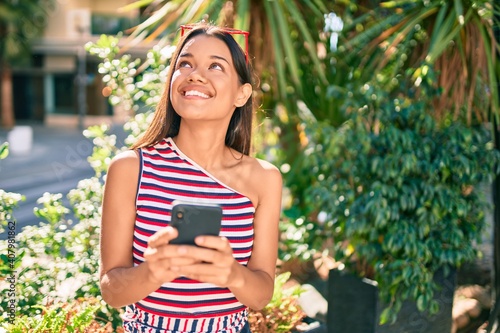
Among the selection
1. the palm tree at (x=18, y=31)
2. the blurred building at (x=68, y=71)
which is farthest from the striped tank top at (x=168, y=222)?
the blurred building at (x=68, y=71)

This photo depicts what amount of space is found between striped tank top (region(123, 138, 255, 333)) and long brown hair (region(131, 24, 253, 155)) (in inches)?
3.6

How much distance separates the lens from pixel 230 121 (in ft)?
5.29

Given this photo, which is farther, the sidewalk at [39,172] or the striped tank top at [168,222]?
the sidewalk at [39,172]

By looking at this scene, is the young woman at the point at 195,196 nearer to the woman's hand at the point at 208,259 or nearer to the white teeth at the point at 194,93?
the white teeth at the point at 194,93

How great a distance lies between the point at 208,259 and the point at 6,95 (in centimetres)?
2082

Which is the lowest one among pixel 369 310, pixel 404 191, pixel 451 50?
pixel 369 310

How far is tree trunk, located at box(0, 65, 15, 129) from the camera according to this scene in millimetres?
19531

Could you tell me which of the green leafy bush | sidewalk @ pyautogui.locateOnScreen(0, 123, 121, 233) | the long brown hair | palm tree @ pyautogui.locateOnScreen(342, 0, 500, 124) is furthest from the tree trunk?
the long brown hair

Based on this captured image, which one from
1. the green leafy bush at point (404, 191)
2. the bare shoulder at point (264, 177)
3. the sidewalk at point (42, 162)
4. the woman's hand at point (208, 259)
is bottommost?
the sidewalk at point (42, 162)

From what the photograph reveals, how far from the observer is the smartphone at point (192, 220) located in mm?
1038

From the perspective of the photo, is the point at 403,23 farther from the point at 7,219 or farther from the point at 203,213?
the point at 203,213

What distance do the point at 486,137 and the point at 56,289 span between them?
7.79 ft

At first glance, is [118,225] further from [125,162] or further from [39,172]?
[39,172]

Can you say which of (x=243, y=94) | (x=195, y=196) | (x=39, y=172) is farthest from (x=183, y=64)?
(x=39, y=172)
